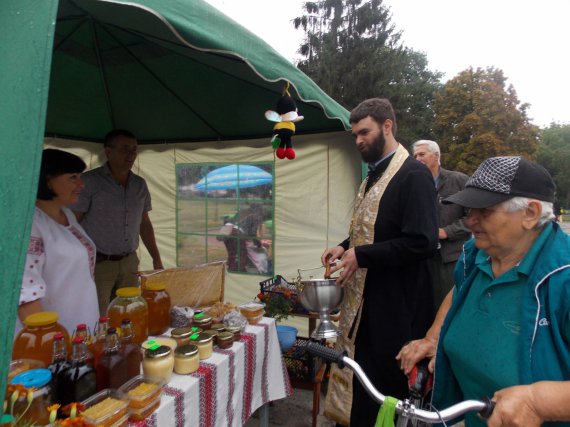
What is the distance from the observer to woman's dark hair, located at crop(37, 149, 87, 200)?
1775 mm

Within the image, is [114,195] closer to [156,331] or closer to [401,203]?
[156,331]

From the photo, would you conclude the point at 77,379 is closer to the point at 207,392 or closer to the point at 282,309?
the point at 207,392

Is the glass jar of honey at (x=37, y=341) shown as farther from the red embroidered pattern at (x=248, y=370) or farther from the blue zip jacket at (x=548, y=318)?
the blue zip jacket at (x=548, y=318)

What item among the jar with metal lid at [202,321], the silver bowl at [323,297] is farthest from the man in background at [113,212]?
the silver bowl at [323,297]

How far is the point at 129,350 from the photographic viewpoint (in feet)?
4.12

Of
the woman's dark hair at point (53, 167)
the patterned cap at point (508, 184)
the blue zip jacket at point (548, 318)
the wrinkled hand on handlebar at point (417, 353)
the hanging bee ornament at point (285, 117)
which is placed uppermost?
the hanging bee ornament at point (285, 117)

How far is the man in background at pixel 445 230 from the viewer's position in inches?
122

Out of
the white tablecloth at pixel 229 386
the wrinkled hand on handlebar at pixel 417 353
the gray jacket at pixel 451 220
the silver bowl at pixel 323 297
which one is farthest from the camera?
the gray jacket at pixel 451 220

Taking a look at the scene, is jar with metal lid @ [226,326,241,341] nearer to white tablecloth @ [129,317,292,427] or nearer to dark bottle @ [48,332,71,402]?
white tablecloth @ [129,317,292,427]

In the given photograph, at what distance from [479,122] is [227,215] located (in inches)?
761

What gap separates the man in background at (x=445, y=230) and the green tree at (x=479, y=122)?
1696cm

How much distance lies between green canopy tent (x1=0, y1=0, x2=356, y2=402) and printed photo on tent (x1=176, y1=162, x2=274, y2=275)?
1.55 feet

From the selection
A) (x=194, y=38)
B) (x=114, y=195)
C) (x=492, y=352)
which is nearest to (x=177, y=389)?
(x=492, y=352)

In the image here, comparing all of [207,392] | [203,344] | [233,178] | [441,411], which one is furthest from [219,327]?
[233,178]
